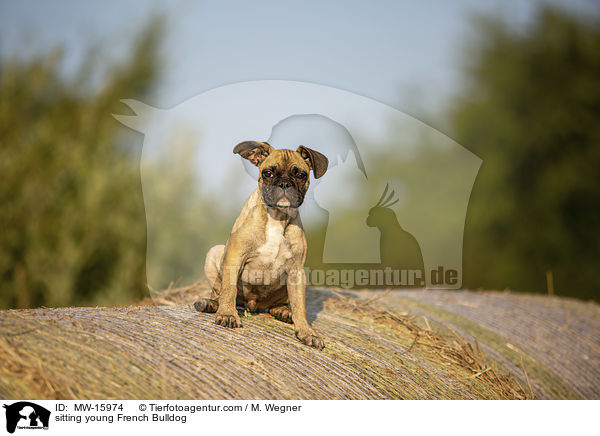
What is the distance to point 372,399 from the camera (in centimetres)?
262

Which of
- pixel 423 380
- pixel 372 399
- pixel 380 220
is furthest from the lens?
pixel 380 220

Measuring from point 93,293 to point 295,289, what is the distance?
5.49m

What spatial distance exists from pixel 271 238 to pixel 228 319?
498mm

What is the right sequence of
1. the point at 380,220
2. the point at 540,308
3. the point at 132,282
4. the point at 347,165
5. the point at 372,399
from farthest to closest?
the point at 132,282 < the point at 540,308 < the point at 380,220 < the point at 347,165 < the point at 372,399

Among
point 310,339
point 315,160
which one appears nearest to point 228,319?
point 310,339

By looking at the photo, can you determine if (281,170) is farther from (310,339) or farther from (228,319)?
(310,339)

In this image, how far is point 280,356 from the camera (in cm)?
264

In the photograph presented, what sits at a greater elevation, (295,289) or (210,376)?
(295,289)

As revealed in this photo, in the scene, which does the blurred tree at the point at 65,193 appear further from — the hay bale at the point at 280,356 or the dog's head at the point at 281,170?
the dog's head at the point at 281,170

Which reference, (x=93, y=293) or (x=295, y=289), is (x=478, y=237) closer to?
(x=93, y=293)

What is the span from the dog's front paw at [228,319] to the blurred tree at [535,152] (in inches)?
355
